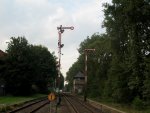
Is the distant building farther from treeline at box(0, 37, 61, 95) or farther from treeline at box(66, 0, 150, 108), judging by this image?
treeline at box(66, 0, 150, 108)

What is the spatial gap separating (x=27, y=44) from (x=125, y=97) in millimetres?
30737

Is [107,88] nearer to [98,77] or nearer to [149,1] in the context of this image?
[98,77]

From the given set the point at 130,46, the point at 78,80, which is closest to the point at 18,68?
the point at 130,46

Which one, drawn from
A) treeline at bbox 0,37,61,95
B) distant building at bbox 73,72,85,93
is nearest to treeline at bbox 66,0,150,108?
treeline at bbox 0,37,61,95

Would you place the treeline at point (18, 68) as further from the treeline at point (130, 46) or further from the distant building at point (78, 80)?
the distant building at point (78, 80)

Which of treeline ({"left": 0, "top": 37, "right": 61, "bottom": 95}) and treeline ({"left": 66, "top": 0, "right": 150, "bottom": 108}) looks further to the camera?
treeline ({"left": 0, "top": 37, "right": 61, "bottom": 95})

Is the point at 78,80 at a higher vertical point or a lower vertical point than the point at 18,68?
higher

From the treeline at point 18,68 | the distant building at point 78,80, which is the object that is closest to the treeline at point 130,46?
the treeline at point 18,68

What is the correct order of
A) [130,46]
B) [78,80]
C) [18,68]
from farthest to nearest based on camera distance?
[78,80] < [18,68] < [130,46]

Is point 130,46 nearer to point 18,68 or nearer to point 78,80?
point 18,68

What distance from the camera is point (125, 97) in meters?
58.6

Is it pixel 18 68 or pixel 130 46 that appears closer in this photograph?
pixel 130 46

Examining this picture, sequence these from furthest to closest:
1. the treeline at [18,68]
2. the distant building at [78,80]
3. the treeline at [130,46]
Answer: the distant building at [78,80] < the treeline at [18,68] < the treeline at [130,46]

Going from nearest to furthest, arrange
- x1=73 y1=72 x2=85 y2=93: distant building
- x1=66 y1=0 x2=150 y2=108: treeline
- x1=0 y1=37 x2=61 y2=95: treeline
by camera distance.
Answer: x1=66 y1=0 x2=150 y2=108: treeline < x1=0 y1=37 x2=61 y2=95: treeline < x1=73 y1=72 x2=85 y2=93: distant building
